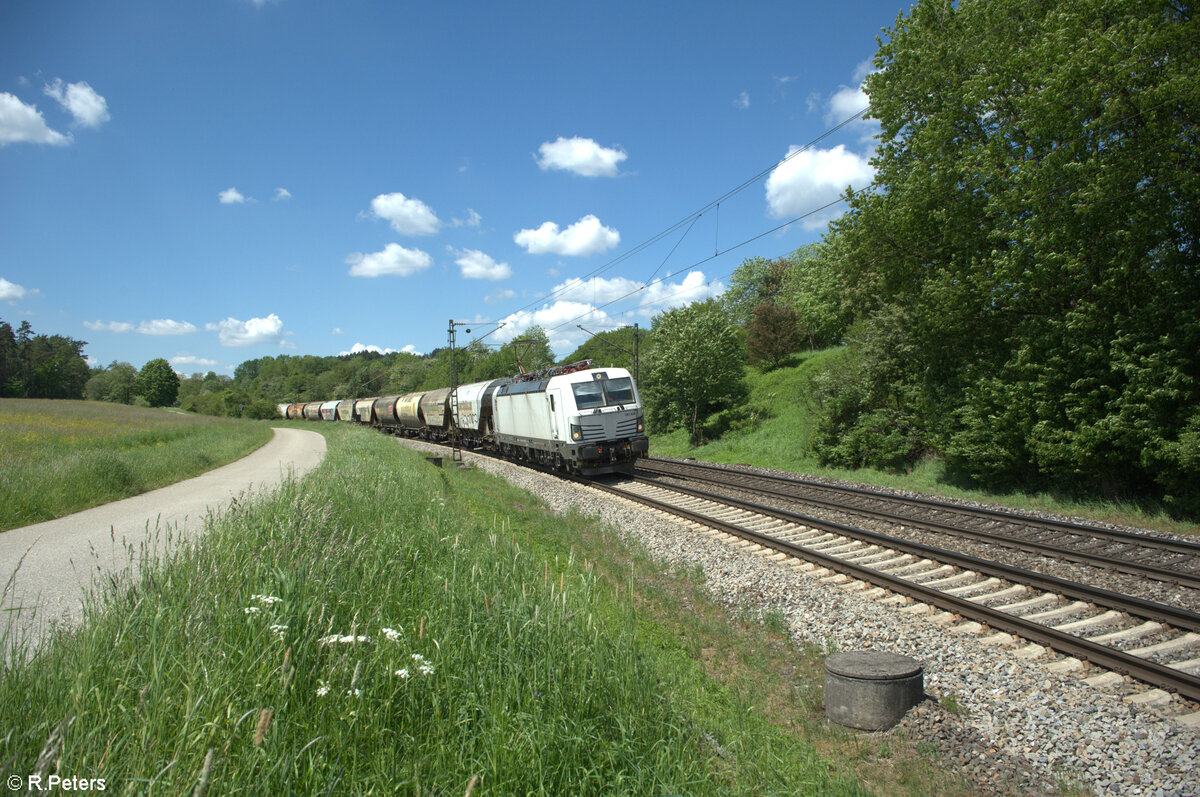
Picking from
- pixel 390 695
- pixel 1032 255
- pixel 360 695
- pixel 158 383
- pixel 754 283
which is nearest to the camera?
pixel 360 695

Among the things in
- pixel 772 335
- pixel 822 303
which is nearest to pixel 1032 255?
pixel 772 335

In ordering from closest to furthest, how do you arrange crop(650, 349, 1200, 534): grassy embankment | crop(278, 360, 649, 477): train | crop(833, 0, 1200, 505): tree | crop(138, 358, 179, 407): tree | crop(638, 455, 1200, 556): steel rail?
crop(638, 455, 1200, 556): steel rail
crop(833, 0, 1200, 505): tree
crop(650, 349, 1200, 534): grassy embankment
crop(278, 360, 649, 477): train
crop(138, 358, 179, 407): tree

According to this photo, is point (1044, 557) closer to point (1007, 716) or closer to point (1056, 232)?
point (1007, 716)

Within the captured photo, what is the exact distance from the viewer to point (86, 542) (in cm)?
902

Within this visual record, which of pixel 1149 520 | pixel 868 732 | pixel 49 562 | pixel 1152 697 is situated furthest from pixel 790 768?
pixel 1149 520

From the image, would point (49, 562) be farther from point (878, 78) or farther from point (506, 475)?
point (878, 78)

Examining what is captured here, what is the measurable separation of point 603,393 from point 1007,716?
13946mm

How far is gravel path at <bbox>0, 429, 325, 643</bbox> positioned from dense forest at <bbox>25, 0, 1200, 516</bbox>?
1406 centimetres

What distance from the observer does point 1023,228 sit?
40.1ft

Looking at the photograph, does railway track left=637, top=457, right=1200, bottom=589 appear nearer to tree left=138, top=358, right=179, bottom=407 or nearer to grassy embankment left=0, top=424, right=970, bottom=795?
grassy embankment left=0, top=424, right=970, bottom=795

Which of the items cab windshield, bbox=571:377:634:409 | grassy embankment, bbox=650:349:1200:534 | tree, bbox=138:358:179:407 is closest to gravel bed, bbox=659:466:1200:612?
grassy embankment, bbox=650:349:1200:534

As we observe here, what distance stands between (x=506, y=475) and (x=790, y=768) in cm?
1723

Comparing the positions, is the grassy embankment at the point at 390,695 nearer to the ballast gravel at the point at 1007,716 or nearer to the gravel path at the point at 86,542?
the ballast gravel at the point at 1007,716

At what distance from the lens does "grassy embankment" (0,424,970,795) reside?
2395mm
